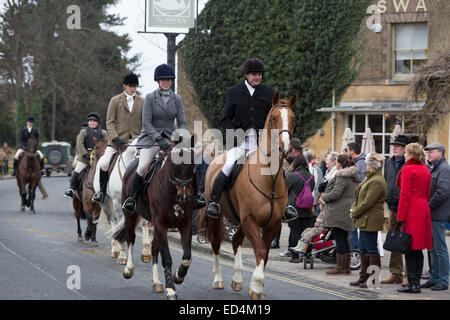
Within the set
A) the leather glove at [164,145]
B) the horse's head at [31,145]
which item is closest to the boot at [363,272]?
Result: the leather glove at [164,145]

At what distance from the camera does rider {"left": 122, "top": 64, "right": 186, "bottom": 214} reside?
34.4ft

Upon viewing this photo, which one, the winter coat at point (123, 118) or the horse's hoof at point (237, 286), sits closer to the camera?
the horse's hoof at point (237, 286)

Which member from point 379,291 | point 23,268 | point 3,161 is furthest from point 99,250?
point 3,161

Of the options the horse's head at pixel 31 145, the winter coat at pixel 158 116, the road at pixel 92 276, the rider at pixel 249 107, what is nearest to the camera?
the road at pixel 92 276

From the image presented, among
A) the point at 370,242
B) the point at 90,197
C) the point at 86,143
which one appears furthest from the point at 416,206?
the point at 86,143

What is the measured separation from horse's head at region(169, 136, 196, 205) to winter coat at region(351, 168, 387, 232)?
3065 millimetres

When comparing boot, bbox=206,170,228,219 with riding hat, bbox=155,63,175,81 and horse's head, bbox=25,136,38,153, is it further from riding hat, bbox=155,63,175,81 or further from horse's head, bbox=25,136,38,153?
horse's head, bbox=25,136,38,153

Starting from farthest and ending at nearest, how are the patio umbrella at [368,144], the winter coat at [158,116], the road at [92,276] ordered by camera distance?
the patio umbrella at [368,144]
the winter coat at [158,116]
the road at [92,276]

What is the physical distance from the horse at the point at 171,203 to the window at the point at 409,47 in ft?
56.2

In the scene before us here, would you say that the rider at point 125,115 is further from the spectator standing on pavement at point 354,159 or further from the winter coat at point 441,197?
the winter coat at point 441,197

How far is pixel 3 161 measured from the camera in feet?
149

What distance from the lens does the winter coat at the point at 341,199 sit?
11812 millimetres

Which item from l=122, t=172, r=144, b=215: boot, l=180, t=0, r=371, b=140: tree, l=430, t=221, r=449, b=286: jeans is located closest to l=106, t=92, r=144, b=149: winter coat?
l=122, t=172, r=144, b=215: boot

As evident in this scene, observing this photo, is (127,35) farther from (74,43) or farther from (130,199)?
(130,199)
